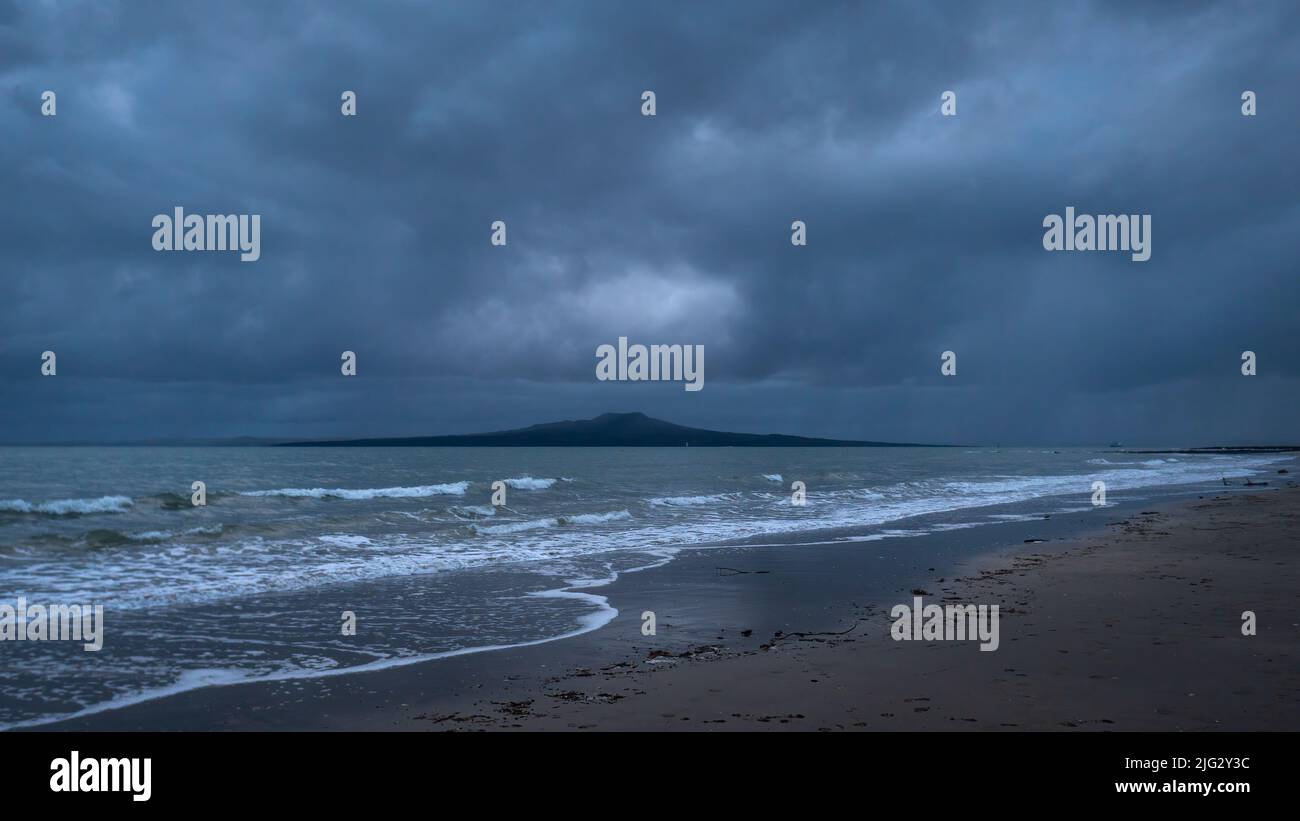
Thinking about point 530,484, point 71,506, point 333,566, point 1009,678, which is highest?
point 1009,678

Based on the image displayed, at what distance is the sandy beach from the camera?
22.3 feet

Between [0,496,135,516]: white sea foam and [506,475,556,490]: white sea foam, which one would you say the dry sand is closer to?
[0,496,135,516]: white sea foam

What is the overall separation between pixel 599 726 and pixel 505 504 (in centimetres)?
2901

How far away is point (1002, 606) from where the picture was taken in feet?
39.4

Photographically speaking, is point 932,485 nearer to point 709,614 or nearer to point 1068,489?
point 1068,489

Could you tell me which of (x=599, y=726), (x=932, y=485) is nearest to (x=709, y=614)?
(x=599, y=726)

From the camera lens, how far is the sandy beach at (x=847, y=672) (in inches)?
268

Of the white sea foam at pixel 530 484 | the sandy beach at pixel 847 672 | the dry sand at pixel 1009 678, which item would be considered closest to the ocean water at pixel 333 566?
the sandy beach at pixel 847 672

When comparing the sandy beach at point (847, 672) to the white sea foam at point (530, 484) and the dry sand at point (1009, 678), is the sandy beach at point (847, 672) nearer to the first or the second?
the dry sand at point (1009, 678)

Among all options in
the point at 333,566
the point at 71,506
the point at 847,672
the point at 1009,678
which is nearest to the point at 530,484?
the point at 71,506

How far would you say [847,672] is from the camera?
27.3ft

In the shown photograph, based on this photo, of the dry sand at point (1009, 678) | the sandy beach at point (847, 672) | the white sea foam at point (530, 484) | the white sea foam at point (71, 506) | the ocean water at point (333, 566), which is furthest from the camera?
the white sea foam at point (530, 484)

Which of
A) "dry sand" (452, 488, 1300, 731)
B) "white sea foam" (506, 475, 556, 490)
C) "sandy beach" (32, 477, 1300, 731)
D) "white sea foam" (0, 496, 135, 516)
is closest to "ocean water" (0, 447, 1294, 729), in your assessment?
"white sea foam" (0, 496, 135, 516)

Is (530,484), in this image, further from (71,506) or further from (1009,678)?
(1009,678)
